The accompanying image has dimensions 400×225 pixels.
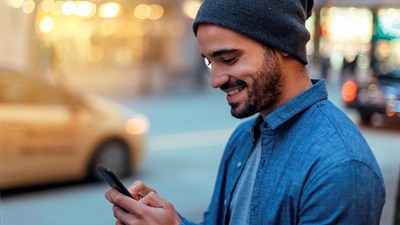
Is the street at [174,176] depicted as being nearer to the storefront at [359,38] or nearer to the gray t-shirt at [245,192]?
the gray t-shirt at [245,192]

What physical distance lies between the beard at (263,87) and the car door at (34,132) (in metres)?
6.40

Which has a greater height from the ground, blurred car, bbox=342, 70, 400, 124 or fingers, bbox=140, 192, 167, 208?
fingers, bbox=140, 192, 167, 208

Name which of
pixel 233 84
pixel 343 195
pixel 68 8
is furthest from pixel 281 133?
pixel 68 8

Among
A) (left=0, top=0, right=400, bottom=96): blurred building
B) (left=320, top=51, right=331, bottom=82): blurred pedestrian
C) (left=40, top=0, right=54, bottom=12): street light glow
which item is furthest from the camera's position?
(left=320, top=51, right=331, bottom=82): blurred pedestrian

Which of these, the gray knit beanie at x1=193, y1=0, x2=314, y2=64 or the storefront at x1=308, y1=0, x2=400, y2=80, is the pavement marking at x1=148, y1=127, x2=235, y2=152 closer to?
the gray knit beanie at x1=193, y1=0, x2=314, y2=64

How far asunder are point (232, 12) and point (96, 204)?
20.7 feet

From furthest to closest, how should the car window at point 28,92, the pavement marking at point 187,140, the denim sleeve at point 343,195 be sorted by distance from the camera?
the pavement marking at point 187,140
the car window at point 28,92
the denim sleeve at point 343,195

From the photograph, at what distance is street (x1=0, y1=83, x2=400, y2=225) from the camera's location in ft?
23.7

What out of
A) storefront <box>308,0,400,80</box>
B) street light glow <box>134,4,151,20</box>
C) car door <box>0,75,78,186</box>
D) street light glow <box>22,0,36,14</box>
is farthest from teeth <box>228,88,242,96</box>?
storefront <box>308,0,400,80</box>

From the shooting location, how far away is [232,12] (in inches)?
66.3

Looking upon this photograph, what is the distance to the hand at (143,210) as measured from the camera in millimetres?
1654

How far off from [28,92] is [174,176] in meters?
2.26

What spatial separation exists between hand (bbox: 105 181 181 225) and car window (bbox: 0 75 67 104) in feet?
21.8

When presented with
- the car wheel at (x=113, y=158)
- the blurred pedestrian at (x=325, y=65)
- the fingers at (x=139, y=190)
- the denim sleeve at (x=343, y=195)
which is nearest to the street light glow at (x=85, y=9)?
the blurred pedestrian at (x=325, y=65)
